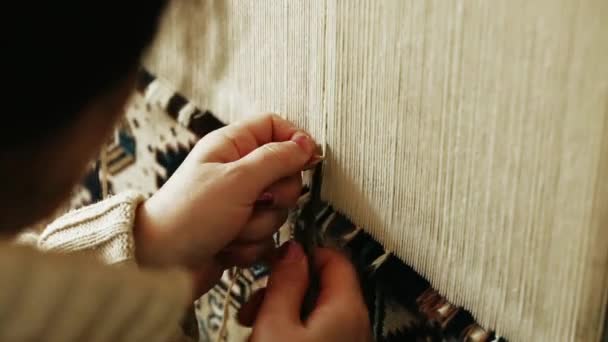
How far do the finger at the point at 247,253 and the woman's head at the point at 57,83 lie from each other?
1.03 ft

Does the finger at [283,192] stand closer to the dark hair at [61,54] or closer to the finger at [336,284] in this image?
the finger at [336,284]

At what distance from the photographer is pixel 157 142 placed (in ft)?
3.08

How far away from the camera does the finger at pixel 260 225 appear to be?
2.23 ft

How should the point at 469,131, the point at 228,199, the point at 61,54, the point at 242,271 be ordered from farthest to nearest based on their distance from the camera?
the point at 242,271, the point at 228,199, the point at 469,131, the point at 61,54

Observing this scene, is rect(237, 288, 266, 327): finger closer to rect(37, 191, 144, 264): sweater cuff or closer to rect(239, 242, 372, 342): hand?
rect(239, 242, 372, 342): hand

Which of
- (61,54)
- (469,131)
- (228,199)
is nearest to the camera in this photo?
(61,54)

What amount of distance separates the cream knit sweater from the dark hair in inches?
3.0

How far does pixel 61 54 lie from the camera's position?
33 centimetres

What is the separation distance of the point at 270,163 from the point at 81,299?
261 millimetres

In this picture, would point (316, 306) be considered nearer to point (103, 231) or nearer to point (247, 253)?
point (247, 253)

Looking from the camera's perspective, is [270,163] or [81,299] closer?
[81,299]

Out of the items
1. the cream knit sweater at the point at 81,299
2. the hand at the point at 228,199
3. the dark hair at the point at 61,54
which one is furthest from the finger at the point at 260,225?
the dark hair at the point at 61,54

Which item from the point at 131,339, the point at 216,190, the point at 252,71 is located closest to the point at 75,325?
the point at 131,339

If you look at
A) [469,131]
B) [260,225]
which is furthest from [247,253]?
[469,131]
